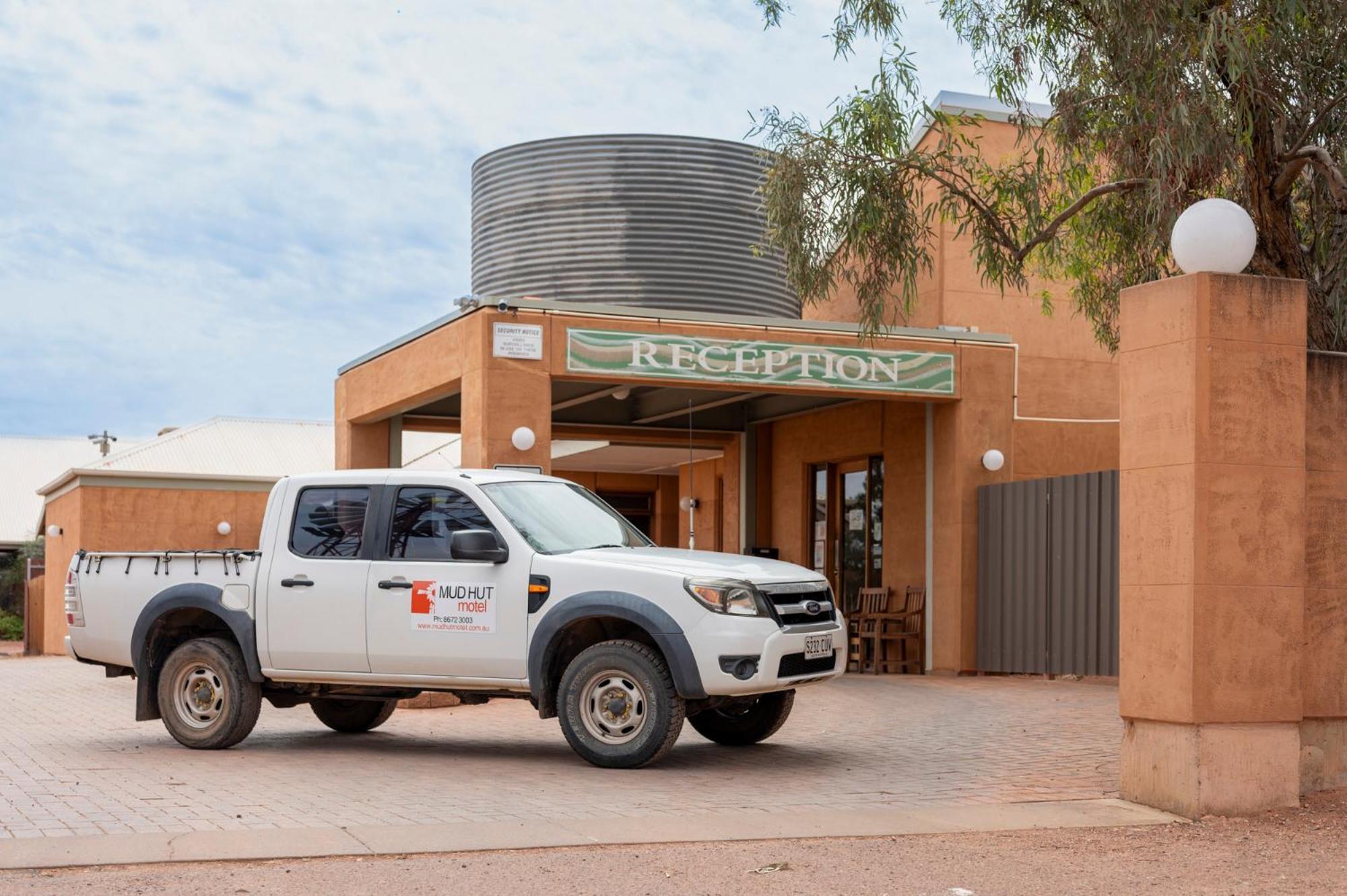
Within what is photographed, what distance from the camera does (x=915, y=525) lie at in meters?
20.8

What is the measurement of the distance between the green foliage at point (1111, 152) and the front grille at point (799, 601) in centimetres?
367

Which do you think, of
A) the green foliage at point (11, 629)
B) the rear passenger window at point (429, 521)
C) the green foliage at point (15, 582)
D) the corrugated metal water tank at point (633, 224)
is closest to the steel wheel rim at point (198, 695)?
the rear passenger window at point (429, 521)

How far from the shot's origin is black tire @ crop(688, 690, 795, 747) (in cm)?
1102

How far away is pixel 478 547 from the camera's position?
1019 centimetres

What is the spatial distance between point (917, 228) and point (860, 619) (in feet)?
28.1

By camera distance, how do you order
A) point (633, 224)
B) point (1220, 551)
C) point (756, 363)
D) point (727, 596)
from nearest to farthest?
1. point (1220, 551)
2. point (727, 596)
3. point (756, 363)
4. point (633, 224)

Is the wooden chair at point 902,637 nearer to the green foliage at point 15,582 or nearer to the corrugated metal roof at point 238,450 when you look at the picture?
the corrugated metal roof at point 238,450

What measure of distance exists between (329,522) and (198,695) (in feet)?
5.13

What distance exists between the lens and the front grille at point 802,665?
32.2 ft

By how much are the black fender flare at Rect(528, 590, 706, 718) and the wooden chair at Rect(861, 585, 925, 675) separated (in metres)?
10.6

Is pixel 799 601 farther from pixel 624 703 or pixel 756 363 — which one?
pixel 756 363

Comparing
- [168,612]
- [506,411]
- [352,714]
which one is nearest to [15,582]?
[506,411]

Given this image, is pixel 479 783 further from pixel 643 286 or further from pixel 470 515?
pixel 643 286

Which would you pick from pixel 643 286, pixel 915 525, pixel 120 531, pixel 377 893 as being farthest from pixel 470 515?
pixel 120 531
